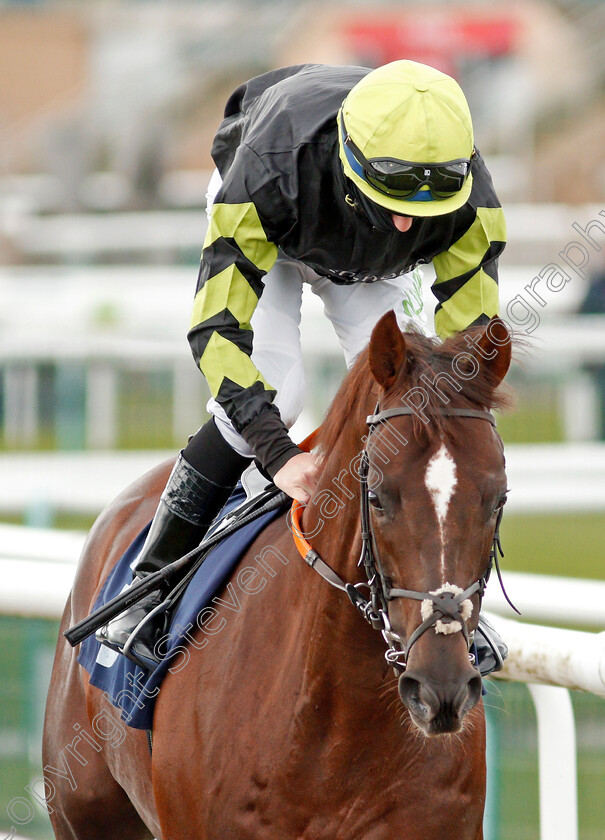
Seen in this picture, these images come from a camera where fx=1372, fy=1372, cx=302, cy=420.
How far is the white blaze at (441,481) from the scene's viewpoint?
8.01ft

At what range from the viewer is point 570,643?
3.22 metres

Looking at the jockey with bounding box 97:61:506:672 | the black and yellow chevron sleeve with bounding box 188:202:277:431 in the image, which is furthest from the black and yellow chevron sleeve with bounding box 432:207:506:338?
the black and yellow chevron sleeve with bounding box 188:202:277:431

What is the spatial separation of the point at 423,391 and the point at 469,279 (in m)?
0.72

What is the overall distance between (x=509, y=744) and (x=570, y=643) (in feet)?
2.21

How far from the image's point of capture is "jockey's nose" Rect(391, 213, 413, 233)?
291 centimetres

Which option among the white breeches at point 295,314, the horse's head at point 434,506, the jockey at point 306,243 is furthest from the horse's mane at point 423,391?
the white breeches at point 295,314

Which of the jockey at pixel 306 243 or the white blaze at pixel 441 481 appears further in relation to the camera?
the jockey at pixel 306 243

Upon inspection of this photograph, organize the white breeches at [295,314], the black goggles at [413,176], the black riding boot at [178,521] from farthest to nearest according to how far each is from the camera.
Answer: the white breeches at [295,314] < the black riding boot at [178,521] < the black goggles at [413,176]

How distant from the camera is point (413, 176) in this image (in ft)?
9.16

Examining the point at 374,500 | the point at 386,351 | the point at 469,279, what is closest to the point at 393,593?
the point at 374,500

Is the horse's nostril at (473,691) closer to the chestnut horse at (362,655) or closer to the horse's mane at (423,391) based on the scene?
the chestnut horse at (362,655)

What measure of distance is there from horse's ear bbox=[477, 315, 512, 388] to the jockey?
0.21 m

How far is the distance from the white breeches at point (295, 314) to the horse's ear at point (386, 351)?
0.70 metres

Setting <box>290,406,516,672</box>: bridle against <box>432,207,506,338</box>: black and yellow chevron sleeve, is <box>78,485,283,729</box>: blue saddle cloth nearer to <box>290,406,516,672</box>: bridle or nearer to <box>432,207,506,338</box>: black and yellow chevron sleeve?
<box>290,406,516,672</box>: bridle
